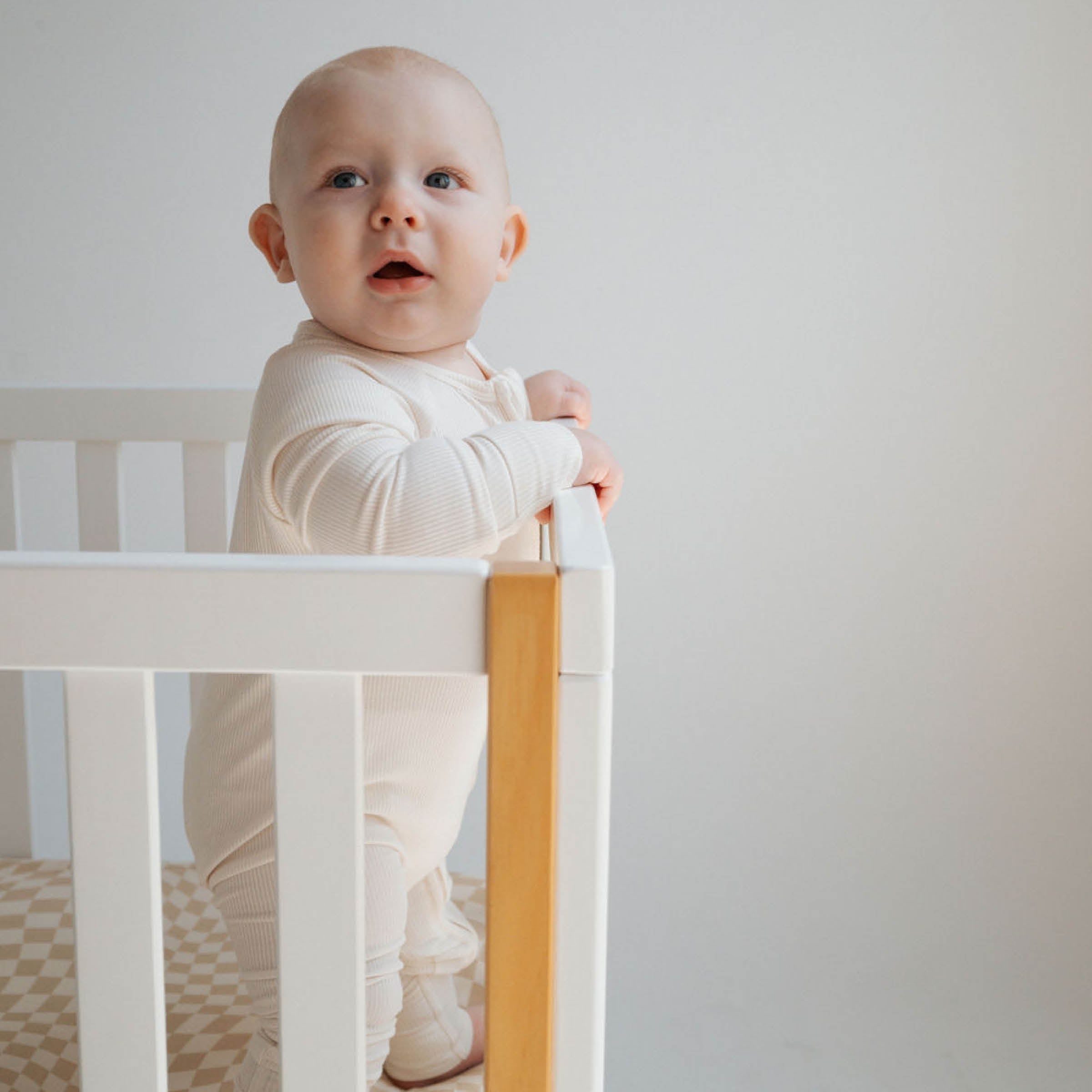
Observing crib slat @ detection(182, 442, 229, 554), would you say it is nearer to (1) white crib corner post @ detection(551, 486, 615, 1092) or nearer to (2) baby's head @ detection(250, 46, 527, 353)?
(2) baby's head @ detection(250, 46, 527, 353)

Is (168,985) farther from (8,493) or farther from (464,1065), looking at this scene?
(8,493)

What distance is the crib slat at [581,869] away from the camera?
0.46 m

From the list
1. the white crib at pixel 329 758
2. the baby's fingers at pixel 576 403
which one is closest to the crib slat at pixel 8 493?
the baby's fingers at pixel 576 403

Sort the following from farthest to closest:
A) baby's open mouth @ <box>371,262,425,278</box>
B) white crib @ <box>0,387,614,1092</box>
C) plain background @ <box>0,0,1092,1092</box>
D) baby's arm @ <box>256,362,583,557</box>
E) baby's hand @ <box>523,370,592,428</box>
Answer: plain background @ <box>0,0,1092,1092</box>
baby's hand @ <box>523,370,592,428</box>
baby's open mouth @ <box>371,262,425,278</box>
baby's arm @ <box>256,362,583,557</box>
white crib @ <box>0,387,614,1092</box>

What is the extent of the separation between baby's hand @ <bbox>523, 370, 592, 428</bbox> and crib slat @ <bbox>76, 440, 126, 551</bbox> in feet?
1.39

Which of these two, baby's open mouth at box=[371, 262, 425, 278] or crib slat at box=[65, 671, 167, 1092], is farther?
baby's open mouth at box=[371, 262, 425, 278]

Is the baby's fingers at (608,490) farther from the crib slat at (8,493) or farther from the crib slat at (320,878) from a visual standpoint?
the crib slat at (8,493)

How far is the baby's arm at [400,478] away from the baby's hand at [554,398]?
175 mm

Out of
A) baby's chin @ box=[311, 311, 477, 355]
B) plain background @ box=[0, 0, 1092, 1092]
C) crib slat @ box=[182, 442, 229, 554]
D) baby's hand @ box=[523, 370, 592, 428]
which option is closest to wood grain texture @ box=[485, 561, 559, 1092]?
baby's chin @ box=[311, 311, 477, 355]

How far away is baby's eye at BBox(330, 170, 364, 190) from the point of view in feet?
2.38

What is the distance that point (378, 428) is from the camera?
675 mm

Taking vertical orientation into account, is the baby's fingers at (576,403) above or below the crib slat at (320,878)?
above

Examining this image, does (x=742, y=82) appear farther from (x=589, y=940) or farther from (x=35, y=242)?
(x=589, y=940)

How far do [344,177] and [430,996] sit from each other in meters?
0.54
